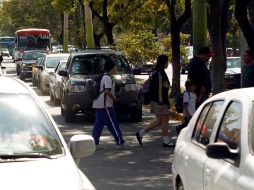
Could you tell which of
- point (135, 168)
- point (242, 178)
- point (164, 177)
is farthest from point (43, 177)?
point (135, 168)

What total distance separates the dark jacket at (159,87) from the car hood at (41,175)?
8.08 metres

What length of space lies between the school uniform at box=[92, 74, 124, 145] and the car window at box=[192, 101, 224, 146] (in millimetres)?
6471

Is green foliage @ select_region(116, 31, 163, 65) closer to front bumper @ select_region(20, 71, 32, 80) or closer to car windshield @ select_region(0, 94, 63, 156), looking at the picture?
front bumper @ select_region(20, 71, 32, 80)

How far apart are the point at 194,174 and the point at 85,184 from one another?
146 centimetres

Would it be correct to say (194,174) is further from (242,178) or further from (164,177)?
(164,177)

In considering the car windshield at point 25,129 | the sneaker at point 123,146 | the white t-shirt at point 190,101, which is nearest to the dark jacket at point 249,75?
the white t-shirt at point 190,101

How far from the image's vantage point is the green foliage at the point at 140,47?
34.1 m

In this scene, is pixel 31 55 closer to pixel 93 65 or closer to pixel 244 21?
pixel 93 65

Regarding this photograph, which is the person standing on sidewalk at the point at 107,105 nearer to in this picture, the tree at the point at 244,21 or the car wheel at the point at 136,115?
the tree at the point at 244,21

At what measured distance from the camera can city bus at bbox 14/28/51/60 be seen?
52.4 m

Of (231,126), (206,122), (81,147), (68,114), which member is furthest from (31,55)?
(231,126)

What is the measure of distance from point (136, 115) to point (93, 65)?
183 cm

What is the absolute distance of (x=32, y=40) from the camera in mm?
53031

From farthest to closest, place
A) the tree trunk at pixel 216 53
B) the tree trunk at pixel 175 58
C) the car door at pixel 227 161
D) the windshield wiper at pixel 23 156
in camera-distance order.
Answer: the tree trunk at pixel 175 58, the tree trunk at pixel 216 53, the windshield wiper at pixel 23 156, the car door at pixel 227 161
